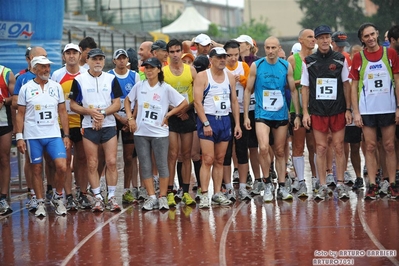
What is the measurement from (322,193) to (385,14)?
38.5 metres

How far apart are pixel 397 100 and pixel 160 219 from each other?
3602mm

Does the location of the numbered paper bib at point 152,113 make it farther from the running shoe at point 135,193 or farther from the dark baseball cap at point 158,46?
the running shoe at point 135,193

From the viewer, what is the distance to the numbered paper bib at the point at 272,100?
1322cm

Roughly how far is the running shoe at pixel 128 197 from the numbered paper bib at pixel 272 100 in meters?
2.33

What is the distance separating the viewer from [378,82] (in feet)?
42.5

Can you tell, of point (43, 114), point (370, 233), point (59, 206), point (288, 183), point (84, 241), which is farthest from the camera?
point (288, 183)

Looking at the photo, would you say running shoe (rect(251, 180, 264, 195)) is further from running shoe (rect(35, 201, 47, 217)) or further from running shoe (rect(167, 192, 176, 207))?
running shoe (rect(35, 201, 47, 217))

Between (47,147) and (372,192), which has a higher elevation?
(47,147)

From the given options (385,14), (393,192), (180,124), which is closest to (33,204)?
(180,124)

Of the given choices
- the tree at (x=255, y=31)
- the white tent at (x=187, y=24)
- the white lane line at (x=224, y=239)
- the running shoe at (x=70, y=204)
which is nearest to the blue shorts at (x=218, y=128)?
the white lane line at (x=224, y=239)

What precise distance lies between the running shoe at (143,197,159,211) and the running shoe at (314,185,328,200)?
221cm

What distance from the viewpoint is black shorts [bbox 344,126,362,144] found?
14414 mm

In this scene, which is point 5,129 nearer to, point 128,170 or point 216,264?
point 128,170

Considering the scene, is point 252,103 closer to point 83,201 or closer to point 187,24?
point 83,201
